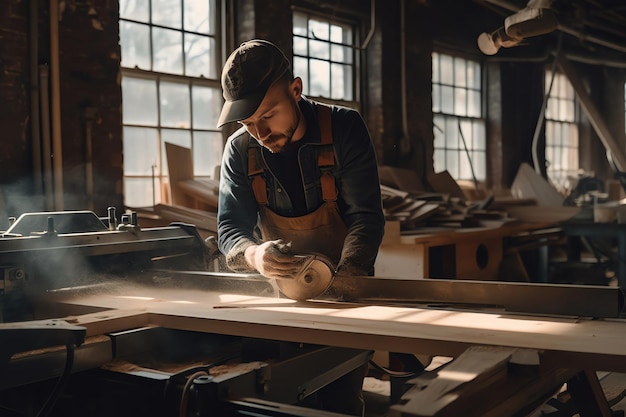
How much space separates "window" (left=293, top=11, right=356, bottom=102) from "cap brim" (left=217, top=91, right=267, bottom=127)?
13.6 ft

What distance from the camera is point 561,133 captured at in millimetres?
10609

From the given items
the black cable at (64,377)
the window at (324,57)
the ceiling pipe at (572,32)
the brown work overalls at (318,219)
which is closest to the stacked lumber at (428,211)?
the window at (324,57)

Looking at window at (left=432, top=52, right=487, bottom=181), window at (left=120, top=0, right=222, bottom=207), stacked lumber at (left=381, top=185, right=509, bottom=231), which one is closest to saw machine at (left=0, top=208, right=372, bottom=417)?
window at (left=120, top=0, right=222, bottom=207)

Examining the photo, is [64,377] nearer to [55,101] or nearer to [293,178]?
[293,178]

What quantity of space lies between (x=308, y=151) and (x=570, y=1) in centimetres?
681

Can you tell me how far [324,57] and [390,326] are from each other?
17.2 ft

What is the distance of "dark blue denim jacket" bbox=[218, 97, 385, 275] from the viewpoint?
235 centimetres

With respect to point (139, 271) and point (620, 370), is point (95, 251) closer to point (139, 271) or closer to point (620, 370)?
point (139, 271)

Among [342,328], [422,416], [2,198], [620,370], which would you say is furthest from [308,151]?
[2,198]

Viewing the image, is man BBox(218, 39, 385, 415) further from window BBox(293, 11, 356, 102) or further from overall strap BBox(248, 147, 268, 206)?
window BBox(293, 11, 356, 102)

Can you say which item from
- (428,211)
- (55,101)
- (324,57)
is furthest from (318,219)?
(324,57)

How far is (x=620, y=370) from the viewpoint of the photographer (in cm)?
134

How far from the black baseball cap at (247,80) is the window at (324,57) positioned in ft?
13.3

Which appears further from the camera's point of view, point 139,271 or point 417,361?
point 417,361
